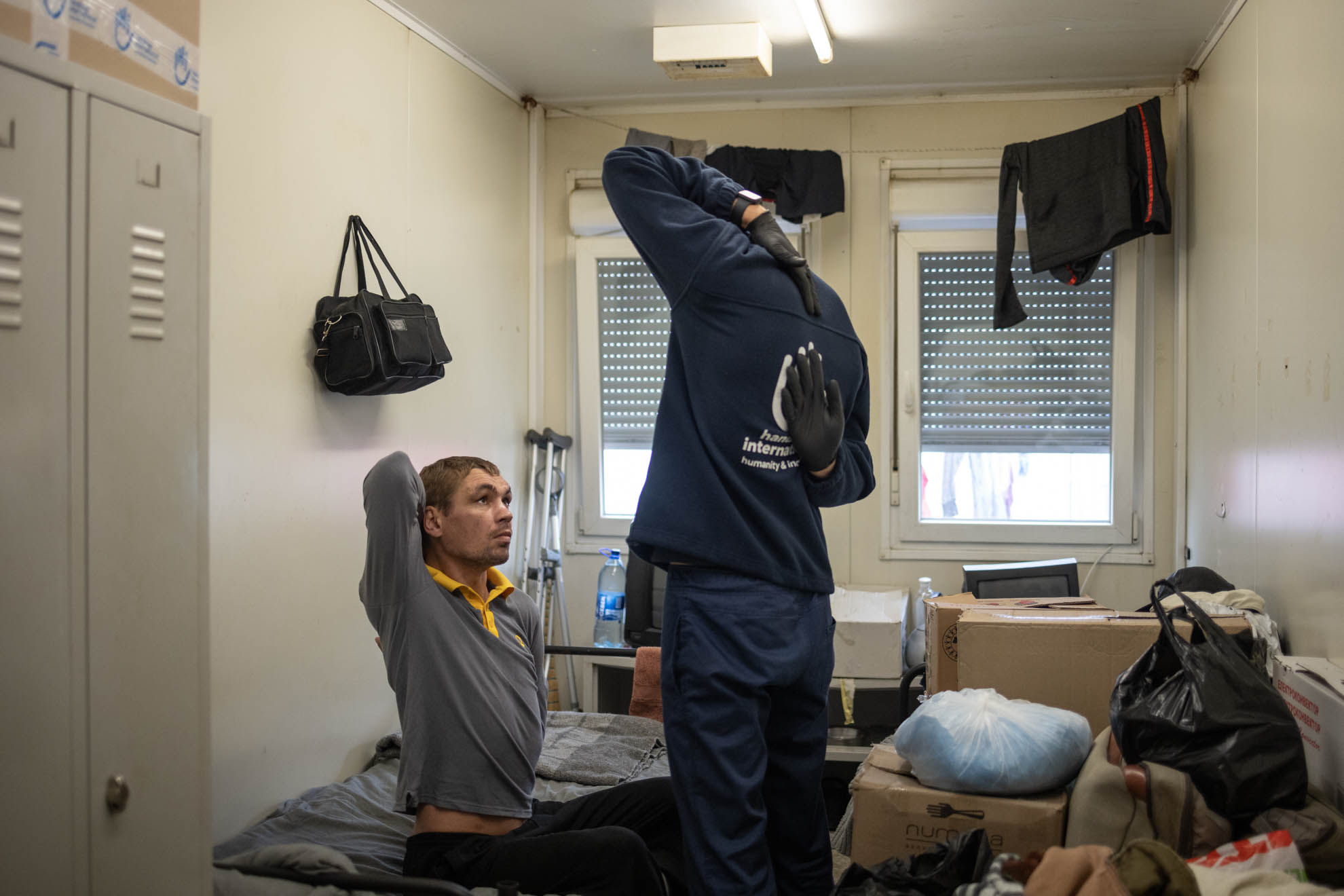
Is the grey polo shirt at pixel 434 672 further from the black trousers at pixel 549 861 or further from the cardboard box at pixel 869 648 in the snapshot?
the cardboard box at pixel 869 648

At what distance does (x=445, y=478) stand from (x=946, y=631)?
4.21 ft

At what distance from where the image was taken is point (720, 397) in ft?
6.10

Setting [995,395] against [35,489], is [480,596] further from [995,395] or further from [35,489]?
[995,395]

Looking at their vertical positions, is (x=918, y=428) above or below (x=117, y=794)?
above

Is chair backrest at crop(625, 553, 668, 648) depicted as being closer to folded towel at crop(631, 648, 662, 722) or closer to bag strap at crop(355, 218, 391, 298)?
folded towel at crop(631, 648, 662, 722)

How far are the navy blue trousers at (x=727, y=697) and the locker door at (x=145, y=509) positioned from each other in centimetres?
75

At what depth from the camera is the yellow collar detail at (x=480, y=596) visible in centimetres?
224

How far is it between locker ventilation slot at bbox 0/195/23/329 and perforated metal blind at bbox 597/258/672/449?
3.41 meters

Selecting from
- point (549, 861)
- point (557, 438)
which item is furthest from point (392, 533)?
point (557, 438)

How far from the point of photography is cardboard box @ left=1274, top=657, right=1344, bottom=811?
1994 mm

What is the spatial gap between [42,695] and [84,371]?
1.23 feet

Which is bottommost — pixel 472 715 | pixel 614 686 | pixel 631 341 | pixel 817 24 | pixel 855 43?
pixel 614 686

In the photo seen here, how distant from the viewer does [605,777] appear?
2953 millimetres

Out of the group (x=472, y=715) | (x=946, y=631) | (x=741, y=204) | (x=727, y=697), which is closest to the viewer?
(x=727, y=697)
